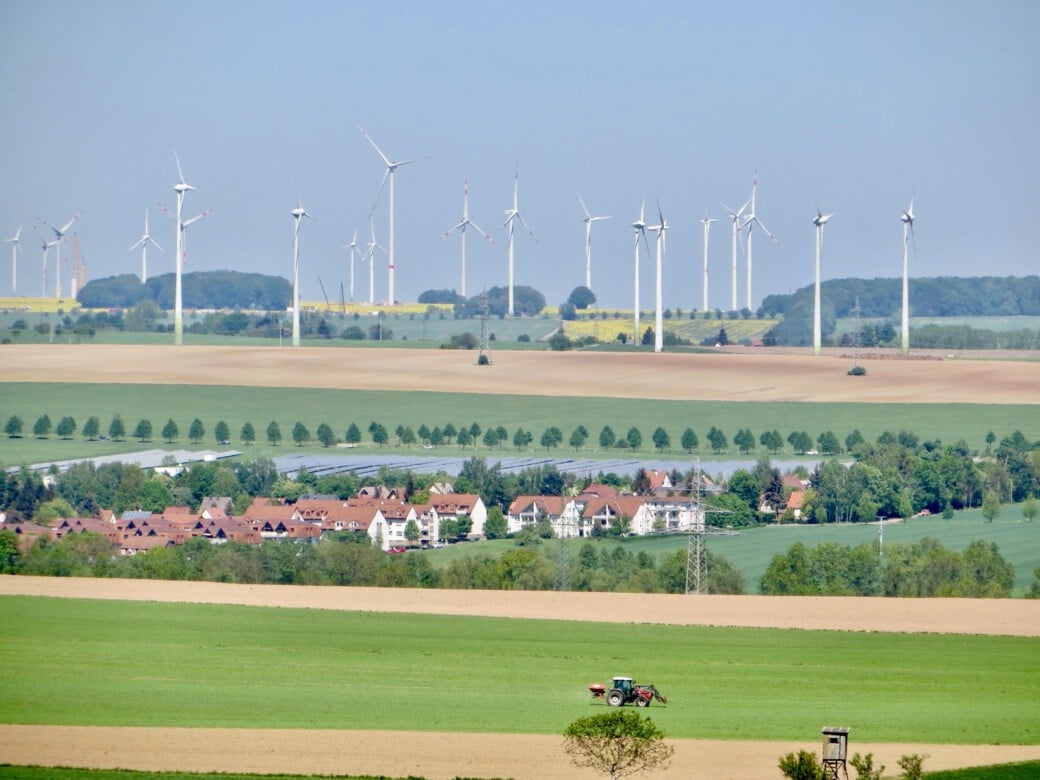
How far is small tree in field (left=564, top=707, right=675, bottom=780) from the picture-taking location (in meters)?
27.1

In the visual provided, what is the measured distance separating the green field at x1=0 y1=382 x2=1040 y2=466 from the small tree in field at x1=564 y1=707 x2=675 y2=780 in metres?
46.0

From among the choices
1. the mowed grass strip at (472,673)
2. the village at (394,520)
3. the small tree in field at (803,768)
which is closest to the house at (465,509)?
the village at (394,520)

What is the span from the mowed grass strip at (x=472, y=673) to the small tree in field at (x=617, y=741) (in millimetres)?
3379

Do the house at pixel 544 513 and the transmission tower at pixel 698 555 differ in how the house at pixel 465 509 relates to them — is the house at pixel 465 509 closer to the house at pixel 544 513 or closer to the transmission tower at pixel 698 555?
the house at pixel 544 513

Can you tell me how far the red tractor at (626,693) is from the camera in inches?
1313

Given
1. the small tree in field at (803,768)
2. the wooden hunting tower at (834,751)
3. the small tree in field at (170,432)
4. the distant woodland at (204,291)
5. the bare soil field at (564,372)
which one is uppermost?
the distant woodland at (204,291)

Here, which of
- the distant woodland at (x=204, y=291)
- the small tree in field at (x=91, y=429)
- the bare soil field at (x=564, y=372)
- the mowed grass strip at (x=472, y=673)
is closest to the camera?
the mowed grass strip at (x=472, y=673)

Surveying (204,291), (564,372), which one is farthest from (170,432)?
(204,291)

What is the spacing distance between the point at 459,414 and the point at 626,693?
4661cm

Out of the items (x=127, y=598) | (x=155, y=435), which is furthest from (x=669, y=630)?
(x=155, y=435)

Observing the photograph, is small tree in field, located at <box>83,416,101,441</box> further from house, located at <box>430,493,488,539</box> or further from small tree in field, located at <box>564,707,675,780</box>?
small tree in field, located at <box>564,707,675,780</box>

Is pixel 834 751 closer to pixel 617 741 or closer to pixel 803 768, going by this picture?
pixel 803 768

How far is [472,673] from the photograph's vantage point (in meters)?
37.1

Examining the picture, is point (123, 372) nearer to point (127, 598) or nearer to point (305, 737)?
point (127, 598)
